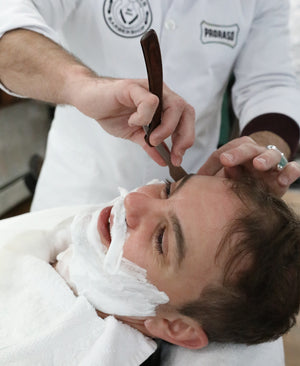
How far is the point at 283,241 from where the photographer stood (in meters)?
0.77

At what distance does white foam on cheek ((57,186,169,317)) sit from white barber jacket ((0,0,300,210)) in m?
0.33

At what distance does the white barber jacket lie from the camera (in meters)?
1.01

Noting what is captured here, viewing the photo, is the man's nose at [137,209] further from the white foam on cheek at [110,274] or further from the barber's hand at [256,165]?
the barber's hand at [256,165]

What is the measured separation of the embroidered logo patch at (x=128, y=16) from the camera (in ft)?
3.22

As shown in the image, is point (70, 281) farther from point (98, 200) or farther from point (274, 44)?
point (274, 44)

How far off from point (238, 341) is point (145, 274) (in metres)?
0.27

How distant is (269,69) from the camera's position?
121 cm

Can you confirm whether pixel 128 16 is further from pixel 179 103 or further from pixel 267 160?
pixel 267 160

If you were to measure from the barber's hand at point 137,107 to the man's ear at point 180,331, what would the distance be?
354 mm

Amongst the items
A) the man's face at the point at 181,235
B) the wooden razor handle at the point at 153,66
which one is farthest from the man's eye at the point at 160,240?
the wooden razor handle at the point at 153,66

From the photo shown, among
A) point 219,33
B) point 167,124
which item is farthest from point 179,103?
point 219,33

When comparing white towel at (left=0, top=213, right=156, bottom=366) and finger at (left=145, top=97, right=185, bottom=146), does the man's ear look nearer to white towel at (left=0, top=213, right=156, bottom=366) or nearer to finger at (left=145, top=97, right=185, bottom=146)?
white towel at (left=0, top=213, right=156, bottom=366)

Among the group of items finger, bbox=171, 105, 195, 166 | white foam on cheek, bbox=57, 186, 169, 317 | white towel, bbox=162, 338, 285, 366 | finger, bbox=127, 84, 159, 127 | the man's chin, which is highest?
finger, bbox=127, 84, 159, 127

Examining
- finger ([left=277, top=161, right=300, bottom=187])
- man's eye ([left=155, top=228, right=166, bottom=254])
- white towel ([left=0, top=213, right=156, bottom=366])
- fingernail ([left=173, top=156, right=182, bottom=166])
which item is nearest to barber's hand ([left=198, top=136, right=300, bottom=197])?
finger ([left=277, top=161, right=300, bottom=187])
